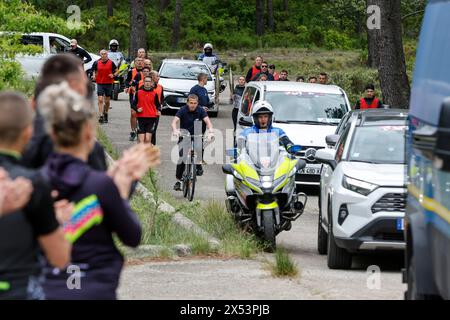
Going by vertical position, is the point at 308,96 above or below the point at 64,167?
below

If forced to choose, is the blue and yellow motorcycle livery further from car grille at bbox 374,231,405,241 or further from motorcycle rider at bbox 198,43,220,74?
motorcycle rider at bbox 198,43,220,74

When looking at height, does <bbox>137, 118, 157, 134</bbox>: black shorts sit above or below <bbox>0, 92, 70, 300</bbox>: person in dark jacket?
below

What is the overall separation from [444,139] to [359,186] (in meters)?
7.38

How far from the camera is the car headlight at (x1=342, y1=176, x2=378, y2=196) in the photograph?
13.1 meters

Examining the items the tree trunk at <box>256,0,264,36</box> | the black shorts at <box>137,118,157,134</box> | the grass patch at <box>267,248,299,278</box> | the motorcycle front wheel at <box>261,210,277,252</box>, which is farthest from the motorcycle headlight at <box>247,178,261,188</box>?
the tree trunk at <box>256,0,264,36</box>

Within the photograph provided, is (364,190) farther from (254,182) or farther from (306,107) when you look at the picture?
(306,107)

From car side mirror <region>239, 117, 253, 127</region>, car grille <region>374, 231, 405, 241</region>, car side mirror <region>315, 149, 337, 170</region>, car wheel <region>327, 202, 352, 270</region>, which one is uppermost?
car side mirror <region>315, 149, 337, 170</region>

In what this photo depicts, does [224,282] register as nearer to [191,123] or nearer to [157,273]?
[157,273]

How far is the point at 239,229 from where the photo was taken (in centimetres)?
1473

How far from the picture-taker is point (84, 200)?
5.86 meters

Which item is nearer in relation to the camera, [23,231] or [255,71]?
[23,231]

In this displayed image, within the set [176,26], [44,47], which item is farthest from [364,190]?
[176,26]
